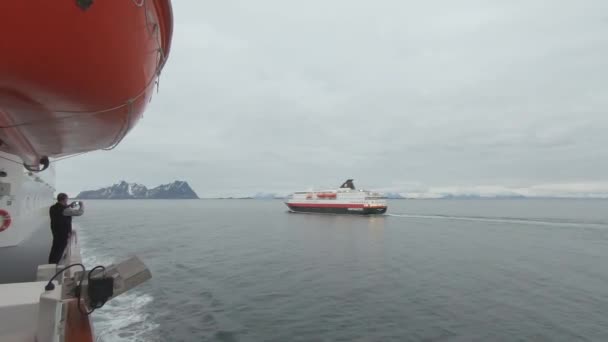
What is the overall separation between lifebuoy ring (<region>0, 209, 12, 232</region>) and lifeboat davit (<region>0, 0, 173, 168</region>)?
9655 mm

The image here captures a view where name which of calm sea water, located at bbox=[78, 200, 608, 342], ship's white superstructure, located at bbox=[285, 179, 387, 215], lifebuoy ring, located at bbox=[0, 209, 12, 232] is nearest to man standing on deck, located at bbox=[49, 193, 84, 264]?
calm sea water, located at bbox=[78, 200, 608, 342]

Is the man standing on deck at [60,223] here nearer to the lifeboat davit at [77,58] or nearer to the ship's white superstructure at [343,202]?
the lifeboat davit at [77,58]

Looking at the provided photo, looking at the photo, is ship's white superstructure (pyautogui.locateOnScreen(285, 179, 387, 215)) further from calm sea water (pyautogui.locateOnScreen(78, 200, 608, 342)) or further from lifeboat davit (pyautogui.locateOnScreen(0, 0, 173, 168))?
lifeboat davit (pyautogui.locateOnScreen(0, 0, 173, 168))

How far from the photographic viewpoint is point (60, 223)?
646 cm

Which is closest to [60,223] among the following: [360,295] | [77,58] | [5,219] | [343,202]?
[77,58]

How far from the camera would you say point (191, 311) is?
9883 millimetres

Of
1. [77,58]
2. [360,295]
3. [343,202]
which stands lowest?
[360,295]

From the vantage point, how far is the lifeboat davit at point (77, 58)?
214 centimetres

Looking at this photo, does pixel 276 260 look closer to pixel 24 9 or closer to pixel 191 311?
pixel 191 311

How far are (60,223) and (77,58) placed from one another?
18.6 ft

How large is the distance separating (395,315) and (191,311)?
22.1 feet

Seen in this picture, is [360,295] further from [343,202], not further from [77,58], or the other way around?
[343,202]

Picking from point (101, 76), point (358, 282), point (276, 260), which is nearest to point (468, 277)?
point (358, 282)

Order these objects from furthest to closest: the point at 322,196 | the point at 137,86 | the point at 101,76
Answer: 1. the point at 322,196
2. the point at 137,86
3. the point at 101,76
